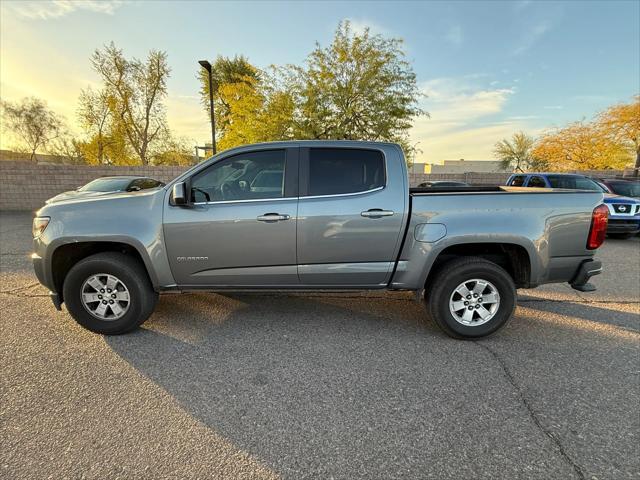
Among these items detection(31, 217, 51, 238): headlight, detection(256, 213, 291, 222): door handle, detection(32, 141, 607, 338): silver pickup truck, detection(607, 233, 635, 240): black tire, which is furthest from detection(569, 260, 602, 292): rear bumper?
detection(607, 233, 635, 240): black tire

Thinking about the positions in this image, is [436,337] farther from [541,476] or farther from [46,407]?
[46,407]

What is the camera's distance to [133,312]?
10.9ft

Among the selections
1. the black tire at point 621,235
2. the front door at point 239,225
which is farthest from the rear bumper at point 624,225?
the front door at point 239,225

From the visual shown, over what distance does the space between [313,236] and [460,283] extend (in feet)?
5.18

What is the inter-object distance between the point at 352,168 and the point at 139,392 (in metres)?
2.78

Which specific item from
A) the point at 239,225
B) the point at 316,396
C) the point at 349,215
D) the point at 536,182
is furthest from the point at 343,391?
the point at 536,182

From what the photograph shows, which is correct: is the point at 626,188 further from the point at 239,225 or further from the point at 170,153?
the point at 170,153

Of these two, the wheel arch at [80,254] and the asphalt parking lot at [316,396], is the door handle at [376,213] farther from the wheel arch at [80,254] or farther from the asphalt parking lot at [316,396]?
the wheel arch at [80,254]

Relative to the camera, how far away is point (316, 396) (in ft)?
8.20

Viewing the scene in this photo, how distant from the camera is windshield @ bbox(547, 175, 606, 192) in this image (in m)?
9.20

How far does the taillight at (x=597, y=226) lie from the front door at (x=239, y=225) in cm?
296

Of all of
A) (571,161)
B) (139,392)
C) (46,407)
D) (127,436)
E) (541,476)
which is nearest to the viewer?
(541,476)

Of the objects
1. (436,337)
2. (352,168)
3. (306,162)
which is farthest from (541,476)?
(306,162)

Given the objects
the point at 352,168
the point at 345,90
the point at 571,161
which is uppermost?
the point at 345,90
